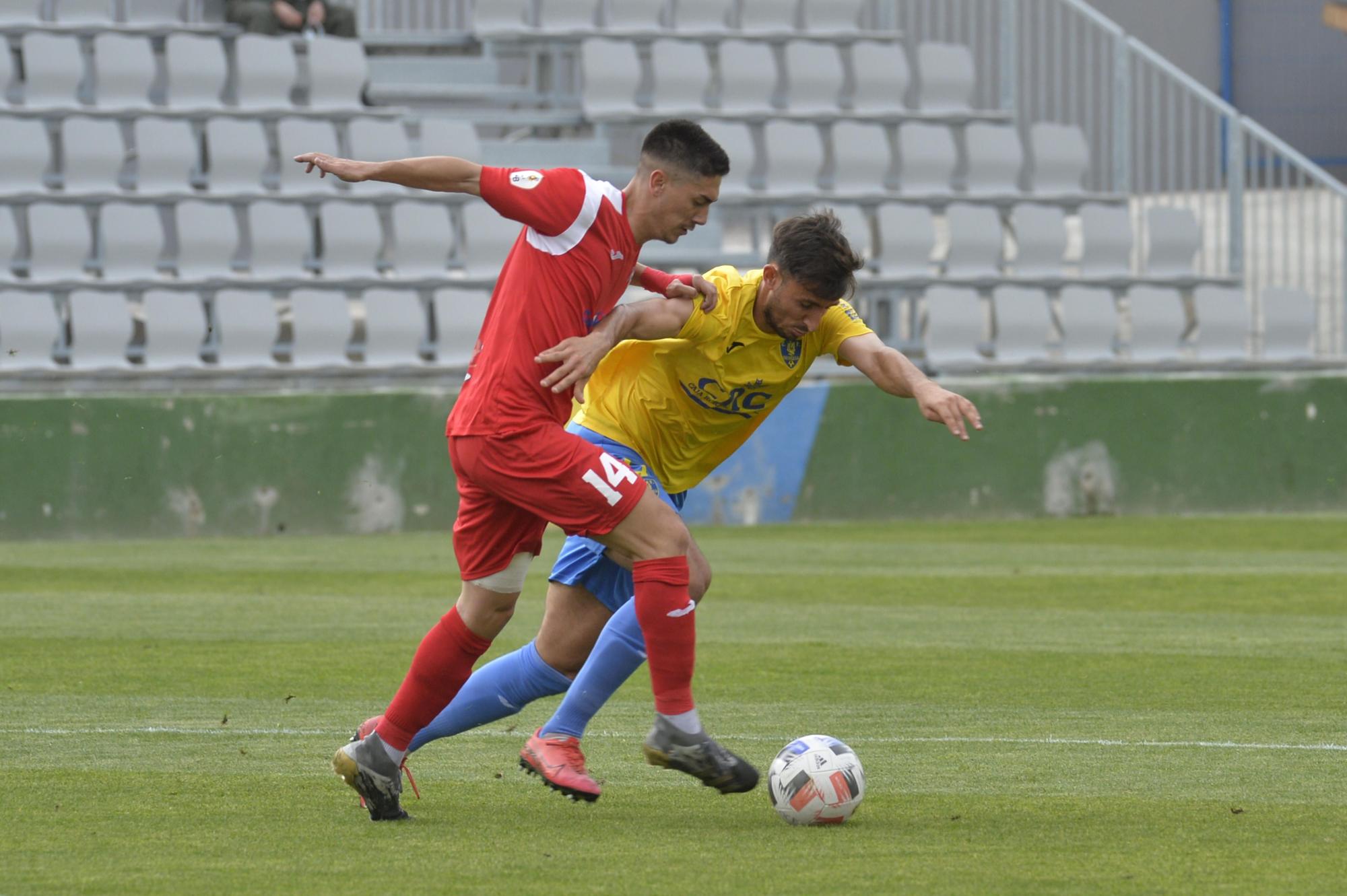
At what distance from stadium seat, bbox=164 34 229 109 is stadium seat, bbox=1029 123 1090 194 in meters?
7.61

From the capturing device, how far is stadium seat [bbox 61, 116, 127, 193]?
1562 centimetres

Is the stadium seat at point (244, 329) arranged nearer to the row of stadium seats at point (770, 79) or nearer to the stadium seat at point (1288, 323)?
the row of stadium seats at point (770, 79)

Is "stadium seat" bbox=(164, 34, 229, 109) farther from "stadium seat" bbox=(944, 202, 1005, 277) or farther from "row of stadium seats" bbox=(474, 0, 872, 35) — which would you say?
"stadium seat" bbox=(944, 202, 1005, 277)

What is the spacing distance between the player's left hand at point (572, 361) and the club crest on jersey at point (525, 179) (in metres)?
0.39

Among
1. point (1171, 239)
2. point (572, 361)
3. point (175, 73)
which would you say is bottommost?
point (572, 361)

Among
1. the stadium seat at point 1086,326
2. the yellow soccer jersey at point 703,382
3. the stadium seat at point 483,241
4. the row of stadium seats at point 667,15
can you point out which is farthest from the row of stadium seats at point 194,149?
the yellow soccer jersey at point 703,382

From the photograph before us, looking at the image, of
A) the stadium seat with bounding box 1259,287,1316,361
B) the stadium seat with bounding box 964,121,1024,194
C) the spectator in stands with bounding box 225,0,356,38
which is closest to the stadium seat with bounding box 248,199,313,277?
the spectator in stands with bounding box 225,0,356,38

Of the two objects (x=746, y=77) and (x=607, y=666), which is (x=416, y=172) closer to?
(x=607, y=666)

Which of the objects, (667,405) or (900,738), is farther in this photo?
(900,738)

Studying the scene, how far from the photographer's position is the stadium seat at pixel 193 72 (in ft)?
53.5

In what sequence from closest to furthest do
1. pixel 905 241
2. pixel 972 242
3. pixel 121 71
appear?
pixel 121 71
pixel 905 241
pixel 972 242

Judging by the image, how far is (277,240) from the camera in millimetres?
15617

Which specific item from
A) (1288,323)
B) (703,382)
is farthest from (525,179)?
(1288,323)

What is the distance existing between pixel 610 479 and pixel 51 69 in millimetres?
12861
